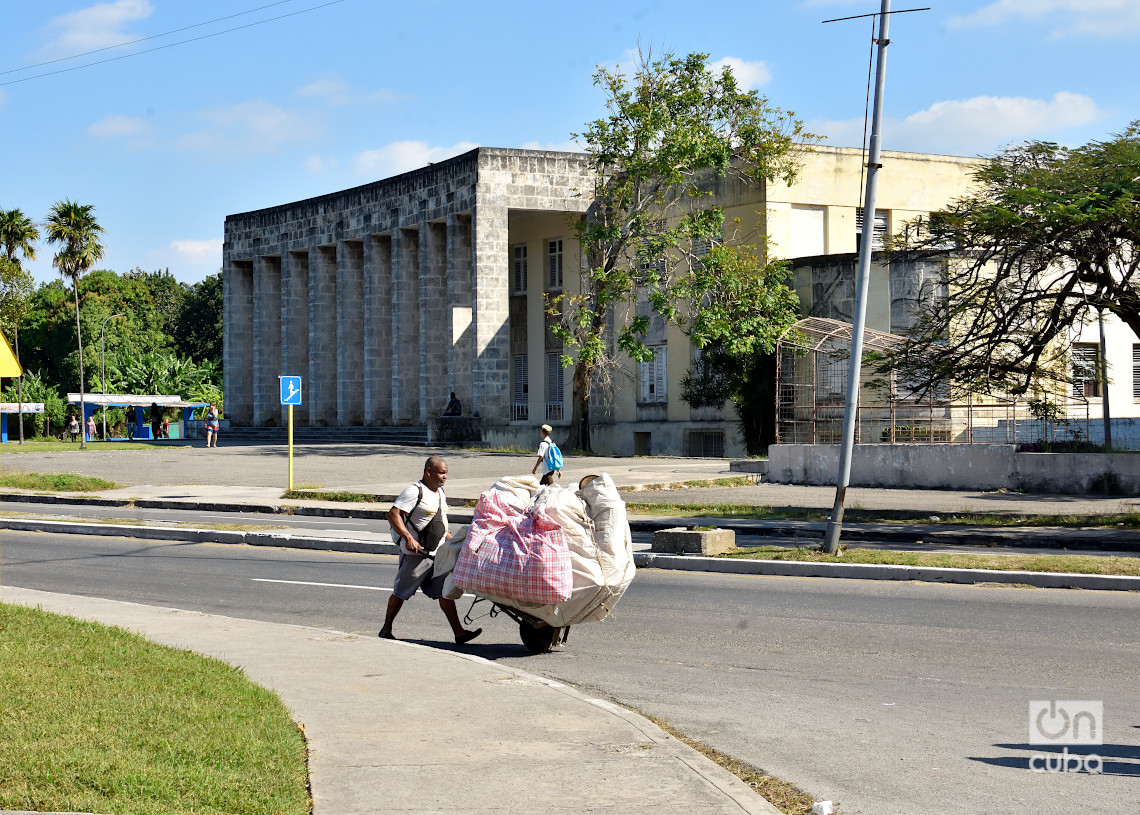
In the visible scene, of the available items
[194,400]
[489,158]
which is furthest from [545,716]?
[194,400]

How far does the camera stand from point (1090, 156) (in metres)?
18.4

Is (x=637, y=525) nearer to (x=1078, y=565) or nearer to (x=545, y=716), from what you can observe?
(x=1078, y=565)

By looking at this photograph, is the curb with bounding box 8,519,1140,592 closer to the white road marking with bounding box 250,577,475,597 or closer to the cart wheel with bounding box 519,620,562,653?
the white road marking with bounding box 250,577,475,597

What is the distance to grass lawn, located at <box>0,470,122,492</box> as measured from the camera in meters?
29.3

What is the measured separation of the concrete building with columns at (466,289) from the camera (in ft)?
131

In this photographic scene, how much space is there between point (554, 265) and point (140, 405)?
3251 centimetres

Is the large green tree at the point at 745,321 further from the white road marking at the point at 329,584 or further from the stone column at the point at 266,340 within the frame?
the stone column at the point at 266,340

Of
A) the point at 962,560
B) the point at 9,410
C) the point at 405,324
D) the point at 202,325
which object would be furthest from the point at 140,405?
the point at 962,560

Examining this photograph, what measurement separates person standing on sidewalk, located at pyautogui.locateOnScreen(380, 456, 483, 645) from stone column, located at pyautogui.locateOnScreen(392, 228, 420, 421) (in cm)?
4158

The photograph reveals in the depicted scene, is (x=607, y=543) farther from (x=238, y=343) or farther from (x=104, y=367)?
(x=104, y=367)

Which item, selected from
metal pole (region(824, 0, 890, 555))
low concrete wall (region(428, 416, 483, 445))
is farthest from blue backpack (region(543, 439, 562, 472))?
low concrete wall (region(428, 416, 483, 445))

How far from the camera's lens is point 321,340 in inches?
2231

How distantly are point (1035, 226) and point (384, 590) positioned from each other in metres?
11.3

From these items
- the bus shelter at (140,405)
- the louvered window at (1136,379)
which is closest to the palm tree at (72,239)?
the bus shelter at (140,405)
